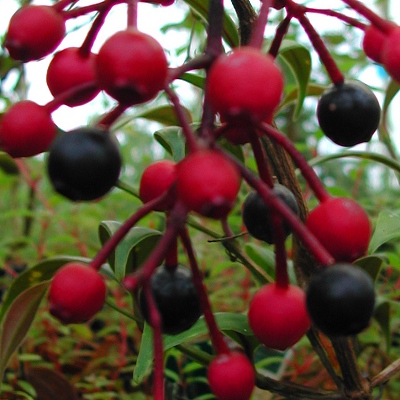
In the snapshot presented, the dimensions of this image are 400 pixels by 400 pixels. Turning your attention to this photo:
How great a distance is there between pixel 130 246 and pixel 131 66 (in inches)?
13.3

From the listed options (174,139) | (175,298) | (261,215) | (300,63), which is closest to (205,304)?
(175,298)

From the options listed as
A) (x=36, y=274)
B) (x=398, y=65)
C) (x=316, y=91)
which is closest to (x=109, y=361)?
(x=36, y=274)

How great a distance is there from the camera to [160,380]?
0.38 m

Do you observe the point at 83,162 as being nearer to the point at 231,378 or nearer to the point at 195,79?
the point at 231,378

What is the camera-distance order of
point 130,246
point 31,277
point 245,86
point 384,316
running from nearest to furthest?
point 245,86
point 130,246
point 31,277
point 384,316

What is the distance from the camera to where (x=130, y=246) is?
648 millimetres

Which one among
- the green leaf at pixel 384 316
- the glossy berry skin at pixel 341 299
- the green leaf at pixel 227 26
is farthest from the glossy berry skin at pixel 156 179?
the green leaf at pixel 384 316

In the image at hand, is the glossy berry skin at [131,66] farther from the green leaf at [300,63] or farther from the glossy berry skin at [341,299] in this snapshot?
the green leaf at [300,63]

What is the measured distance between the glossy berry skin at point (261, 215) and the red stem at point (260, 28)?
0.17 m

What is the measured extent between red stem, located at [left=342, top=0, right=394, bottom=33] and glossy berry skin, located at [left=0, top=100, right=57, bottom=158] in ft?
0.66

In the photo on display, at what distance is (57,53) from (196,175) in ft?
0.63

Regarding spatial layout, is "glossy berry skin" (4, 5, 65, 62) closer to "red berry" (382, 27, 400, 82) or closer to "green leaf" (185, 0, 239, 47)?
"red berry" (382, 27, 400, 82)

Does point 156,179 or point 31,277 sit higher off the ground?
point 156,179

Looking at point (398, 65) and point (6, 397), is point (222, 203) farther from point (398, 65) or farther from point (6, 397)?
point (6, 397)
